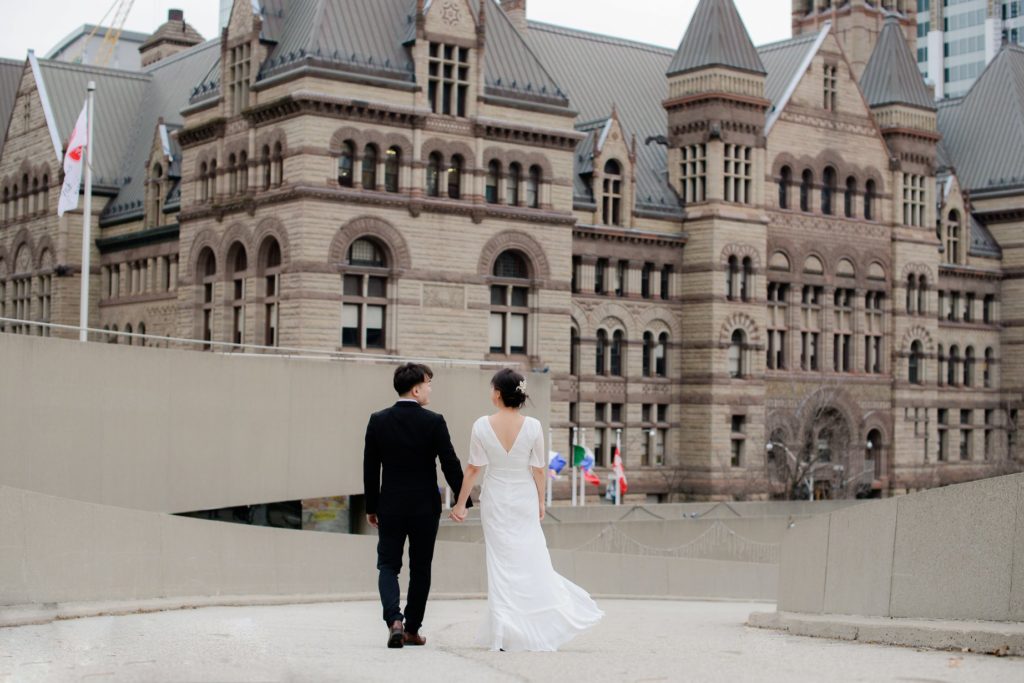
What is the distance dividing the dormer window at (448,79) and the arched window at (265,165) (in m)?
5.23

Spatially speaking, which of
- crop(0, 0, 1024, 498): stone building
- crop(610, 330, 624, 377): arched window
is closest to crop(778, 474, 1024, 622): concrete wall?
crop(0, 0, 1024, 498): stone building

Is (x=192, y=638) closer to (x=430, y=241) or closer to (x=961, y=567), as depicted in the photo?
(x=961, y=567)

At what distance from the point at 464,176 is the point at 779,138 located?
18.2 m

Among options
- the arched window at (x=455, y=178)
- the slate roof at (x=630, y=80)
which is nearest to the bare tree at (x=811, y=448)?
the slate roof at (x=630, y=80)

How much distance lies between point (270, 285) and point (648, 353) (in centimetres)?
1784

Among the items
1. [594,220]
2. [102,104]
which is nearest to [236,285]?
[594,220]

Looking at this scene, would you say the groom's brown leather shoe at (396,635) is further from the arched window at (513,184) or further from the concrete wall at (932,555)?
the arched window at (513,184)

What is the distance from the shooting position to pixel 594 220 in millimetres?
61156

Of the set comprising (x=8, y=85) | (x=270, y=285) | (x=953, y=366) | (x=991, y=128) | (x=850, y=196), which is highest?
(x=8, y=85)

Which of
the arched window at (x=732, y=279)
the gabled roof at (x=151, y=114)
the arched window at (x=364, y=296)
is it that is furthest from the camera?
the gabled roof at (x=151, y=114)

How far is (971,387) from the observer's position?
76.7m

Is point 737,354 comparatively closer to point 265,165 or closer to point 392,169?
point 392,169

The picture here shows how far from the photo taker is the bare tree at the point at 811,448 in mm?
63531

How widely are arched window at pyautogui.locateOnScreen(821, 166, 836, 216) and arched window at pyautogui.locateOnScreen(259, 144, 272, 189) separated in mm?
26384
